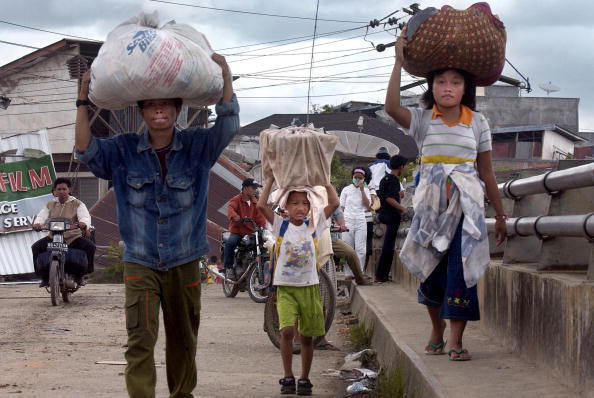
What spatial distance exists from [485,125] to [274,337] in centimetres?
365

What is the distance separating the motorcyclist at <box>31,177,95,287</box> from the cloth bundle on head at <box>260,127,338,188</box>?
6.09 metres

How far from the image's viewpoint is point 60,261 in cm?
1462

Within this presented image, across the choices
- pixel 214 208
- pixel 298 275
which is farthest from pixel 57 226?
pixel 214 208

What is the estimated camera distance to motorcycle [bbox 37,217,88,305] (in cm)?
1437

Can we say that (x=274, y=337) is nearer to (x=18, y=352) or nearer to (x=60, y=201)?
(x=18, y=352)

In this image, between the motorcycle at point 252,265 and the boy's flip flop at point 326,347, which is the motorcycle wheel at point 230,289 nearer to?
the motorcycle at point 252,265

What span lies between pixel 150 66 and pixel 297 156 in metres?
3.85

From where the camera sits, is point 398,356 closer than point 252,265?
Yes

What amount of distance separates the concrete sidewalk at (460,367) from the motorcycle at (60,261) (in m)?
6.58

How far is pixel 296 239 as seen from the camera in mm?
7578

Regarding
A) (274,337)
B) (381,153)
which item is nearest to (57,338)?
(274,337)

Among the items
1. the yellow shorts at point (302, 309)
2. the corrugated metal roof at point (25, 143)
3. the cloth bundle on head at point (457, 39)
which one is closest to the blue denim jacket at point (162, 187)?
the cloth bundle on head at point (457, 39)

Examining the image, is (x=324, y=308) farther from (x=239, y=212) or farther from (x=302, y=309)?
(x=239, y=212)

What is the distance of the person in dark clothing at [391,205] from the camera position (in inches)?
544
